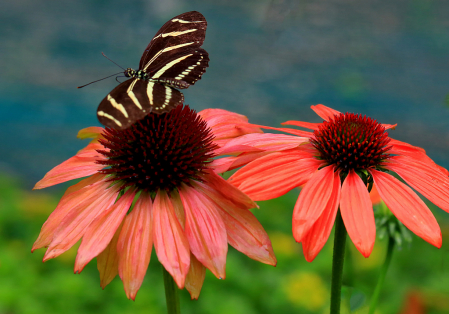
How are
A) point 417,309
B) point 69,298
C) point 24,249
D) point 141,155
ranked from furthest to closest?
1. point 24,249
2. point 69,298
3. point 417,309
4. point 141,155

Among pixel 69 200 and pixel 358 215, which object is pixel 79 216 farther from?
pixel 358 215

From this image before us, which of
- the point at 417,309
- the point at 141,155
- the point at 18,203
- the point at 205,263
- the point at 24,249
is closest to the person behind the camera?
the point at 205,263

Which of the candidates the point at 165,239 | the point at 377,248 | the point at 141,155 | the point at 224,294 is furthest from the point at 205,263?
the point at 377,248

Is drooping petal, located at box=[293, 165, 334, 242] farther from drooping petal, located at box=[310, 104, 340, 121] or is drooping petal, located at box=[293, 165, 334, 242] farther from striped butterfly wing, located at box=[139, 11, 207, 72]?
striped butterfly wing, located at box=[139, 11, 207, 72]

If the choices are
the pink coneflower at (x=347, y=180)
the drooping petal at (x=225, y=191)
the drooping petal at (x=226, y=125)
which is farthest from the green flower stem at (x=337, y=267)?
the drooping petal at (x=226, y=125)

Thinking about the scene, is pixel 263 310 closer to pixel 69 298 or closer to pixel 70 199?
pixel 69 298

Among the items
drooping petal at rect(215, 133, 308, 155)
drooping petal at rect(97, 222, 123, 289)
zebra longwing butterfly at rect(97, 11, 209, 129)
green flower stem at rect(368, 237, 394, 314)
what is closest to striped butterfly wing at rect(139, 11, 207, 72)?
zebra longwing butterfly at rect(97, 11, 209, 129)

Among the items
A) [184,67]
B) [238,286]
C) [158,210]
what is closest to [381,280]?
[158,210]

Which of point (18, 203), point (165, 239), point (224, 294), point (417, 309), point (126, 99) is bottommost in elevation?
point (18, 203)
